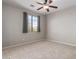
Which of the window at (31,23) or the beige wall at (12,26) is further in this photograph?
the window at (31,23)

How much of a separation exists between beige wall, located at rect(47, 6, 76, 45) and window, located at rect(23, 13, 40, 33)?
1.14 metres

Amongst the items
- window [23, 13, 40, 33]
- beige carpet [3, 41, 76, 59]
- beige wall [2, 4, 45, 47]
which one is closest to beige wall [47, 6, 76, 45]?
window [23, 13, 40, 33]

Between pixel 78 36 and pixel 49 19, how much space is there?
6.03 meters

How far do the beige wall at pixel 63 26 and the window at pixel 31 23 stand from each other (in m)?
1.14

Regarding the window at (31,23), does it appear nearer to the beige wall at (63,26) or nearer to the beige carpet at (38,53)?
the beige wall at (63,26)

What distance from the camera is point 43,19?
21.7 feet

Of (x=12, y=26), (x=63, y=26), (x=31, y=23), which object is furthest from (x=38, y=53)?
(x=63, y=26)

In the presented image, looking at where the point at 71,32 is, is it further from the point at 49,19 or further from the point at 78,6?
the point at 78,6

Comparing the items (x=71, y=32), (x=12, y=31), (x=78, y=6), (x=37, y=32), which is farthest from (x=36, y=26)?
(x=78, y=6)

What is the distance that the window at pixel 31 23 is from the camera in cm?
502

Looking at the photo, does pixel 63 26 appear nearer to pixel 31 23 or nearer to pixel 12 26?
pixel 31 23

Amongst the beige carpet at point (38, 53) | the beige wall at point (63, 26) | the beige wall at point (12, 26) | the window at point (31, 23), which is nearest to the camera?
the beige carpet at point (38, 53)

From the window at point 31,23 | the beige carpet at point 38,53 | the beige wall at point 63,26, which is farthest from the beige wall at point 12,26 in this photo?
the beige wall at point 63,26

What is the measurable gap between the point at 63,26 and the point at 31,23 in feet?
8.38
